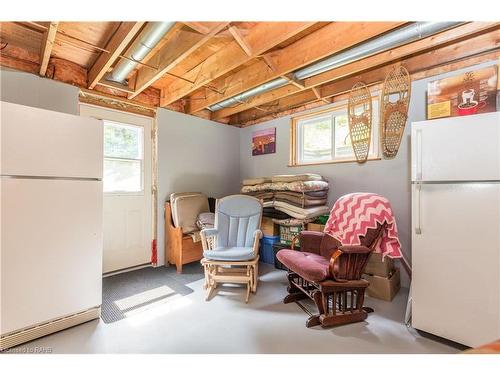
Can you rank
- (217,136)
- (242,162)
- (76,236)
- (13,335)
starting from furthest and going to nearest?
(242,162), (217,136), (76,236), (13,335)

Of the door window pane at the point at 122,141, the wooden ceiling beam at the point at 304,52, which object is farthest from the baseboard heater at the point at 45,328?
the wooden ceiling beam at the point at 304,52

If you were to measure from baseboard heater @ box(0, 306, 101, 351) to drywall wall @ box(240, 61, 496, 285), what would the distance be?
310 centimetres

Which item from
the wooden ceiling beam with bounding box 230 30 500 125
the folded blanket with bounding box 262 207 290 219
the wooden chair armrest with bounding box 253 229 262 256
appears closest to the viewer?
the wooden ceiling beam with bounding box 230 30 500 125

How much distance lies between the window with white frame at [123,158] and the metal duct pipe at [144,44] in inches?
33.9

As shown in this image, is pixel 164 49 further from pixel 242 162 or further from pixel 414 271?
pixel 414 271

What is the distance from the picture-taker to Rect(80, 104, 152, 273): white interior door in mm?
3064

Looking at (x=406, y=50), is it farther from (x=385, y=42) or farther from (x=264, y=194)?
(x=264, y=194)

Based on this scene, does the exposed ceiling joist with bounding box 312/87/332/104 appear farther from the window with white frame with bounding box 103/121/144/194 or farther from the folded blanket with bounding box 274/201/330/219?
the window with white frame with bounding box 103/121/144/194

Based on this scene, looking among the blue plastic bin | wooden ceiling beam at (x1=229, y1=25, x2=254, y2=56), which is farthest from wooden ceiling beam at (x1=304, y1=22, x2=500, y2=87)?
the blue plastic bin

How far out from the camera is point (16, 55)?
2346 millimetres

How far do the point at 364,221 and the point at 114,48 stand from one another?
2.83m

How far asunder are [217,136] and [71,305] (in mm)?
3221

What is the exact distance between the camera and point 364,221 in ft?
6.72

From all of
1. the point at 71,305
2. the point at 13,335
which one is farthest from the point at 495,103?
the point at 13,335
